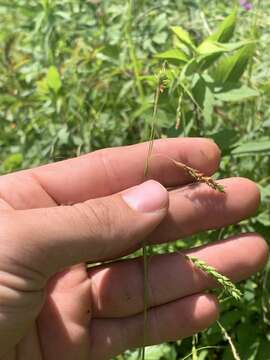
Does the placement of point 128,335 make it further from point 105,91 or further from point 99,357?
point 105,91

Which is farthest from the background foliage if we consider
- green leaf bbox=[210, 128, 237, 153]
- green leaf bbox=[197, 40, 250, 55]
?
green leaf bbox=[197, 40, 250, 55]

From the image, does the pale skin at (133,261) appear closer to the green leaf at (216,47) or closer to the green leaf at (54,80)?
the green leaf at (216,47)

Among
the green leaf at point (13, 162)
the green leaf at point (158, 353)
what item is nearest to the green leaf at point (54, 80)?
the green leaf at point (13, 162)

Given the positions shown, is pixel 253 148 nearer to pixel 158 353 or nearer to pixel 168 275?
pixel 168 275

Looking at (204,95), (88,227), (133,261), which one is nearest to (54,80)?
(204,95)

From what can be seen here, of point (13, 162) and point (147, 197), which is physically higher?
point (147, 197)

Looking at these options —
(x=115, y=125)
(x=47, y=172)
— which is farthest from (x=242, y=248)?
(x=115, y=125)
